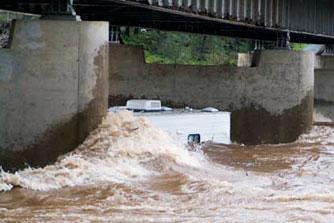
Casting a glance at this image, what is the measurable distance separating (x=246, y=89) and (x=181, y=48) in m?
17.7

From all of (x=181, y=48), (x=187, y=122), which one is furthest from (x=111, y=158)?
(x=181, y=48)

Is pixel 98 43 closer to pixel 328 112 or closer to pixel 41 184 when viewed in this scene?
pixel 41 184

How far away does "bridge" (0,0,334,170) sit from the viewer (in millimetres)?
21125

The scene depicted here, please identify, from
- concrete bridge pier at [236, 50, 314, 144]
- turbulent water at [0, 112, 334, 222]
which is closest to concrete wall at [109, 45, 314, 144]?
concrete bridge pier at [236, 50, 314, 144]

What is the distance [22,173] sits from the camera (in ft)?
65.0

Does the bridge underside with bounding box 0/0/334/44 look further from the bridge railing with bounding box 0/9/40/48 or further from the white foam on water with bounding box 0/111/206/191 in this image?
the white foam on water with bounding box 0/111/206/191

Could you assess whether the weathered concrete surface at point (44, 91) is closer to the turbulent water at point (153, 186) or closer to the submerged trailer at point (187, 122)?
the turbulent water at point (153, 186)

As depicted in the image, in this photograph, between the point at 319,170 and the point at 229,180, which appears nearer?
the point at 229,180

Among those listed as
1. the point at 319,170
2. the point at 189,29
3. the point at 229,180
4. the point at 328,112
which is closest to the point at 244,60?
the point at 328,112

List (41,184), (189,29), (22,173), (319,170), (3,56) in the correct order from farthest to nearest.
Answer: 1. (189,29)
2. (319,170)
3. (3,56)
4. (22,173)
5. (41,184)

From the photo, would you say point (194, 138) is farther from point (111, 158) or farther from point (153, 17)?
point (111, 158)

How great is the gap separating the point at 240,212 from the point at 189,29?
2314 cm

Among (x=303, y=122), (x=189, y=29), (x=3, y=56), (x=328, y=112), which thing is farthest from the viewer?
(x=328, y=112)

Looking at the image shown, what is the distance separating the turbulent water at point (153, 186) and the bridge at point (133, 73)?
100 cm
